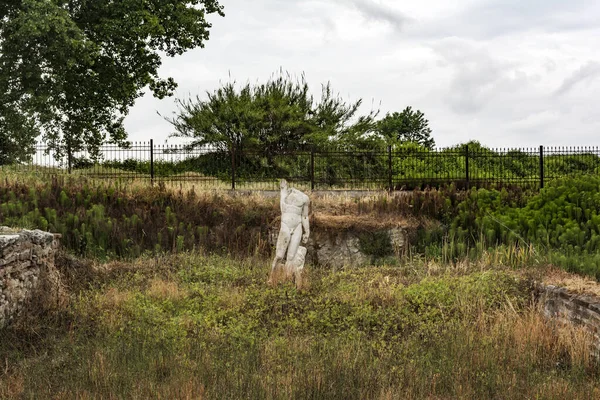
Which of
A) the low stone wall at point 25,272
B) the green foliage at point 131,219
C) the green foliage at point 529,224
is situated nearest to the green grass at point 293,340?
the low stone wall at point 25,272

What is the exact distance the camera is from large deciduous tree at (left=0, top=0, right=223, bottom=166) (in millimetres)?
22656

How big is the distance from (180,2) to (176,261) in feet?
53.6

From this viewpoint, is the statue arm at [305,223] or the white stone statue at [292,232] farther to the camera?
the statue arm at [305,223]

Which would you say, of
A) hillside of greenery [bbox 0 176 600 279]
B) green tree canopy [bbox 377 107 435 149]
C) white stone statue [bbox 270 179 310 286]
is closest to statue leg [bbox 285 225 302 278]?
white stone statue [bbox 270 179 310 286]

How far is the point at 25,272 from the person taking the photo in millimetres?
9773

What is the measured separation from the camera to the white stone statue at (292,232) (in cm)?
1170

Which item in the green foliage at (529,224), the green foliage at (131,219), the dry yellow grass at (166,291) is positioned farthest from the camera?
the green foliage at (131,219)

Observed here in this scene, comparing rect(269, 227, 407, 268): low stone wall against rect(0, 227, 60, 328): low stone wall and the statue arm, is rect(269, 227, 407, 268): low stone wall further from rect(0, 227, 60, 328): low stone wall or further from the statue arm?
rect(0, 227, 60, 328): low stone wall

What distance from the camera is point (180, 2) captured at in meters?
26.3

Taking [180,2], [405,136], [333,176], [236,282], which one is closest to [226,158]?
[333,176]

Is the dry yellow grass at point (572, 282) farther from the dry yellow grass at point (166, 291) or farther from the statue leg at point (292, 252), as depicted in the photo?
the dry yellow grass at point (166, 291)

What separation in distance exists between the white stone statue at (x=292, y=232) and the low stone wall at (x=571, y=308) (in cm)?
420

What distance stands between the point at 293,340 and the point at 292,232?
396 cm

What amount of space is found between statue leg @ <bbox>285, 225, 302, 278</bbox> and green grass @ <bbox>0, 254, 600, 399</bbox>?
52 cm
